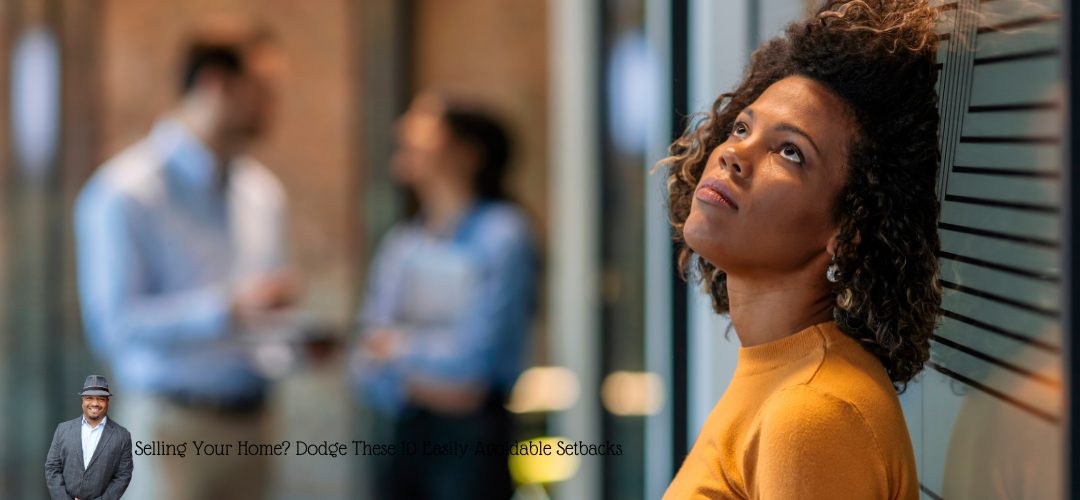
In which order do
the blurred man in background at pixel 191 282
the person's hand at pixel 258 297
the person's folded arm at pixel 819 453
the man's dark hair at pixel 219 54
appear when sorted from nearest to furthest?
the person's folded arm at pixel 819 453
the blurred man in background at pixel 191 282
the person's hand at pixel 258 297
the man's dark hair at pixel 219 54

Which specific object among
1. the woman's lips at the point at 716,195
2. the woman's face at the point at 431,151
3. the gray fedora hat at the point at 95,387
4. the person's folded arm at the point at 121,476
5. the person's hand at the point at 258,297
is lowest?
the person's hand at the point at 258,297

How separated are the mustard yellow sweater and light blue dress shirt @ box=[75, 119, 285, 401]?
7.87 feet

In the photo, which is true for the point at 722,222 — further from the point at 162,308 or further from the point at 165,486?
the point at 162,308

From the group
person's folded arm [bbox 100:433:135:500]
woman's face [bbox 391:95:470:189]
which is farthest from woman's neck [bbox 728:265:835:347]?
woman's face [bbox 391:95:470:189]

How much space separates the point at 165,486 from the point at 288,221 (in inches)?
116

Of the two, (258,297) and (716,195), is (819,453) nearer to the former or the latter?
(716,195)

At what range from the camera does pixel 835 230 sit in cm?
86

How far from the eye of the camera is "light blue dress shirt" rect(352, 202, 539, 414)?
3520 mm

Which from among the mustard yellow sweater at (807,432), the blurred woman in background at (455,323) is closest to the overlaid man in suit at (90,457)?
the mustard yellow sweater at (807,432)

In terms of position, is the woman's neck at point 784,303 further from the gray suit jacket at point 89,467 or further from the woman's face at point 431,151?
the woman's face at point 431,151

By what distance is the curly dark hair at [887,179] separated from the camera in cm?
85

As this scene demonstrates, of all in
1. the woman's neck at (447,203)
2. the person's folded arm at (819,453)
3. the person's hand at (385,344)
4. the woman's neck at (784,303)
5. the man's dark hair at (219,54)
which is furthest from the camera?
the woman's neck at (447,203)

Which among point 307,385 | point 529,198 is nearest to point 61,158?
point 307,385

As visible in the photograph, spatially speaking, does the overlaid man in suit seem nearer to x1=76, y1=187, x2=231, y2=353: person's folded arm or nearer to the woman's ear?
the woman's ear
